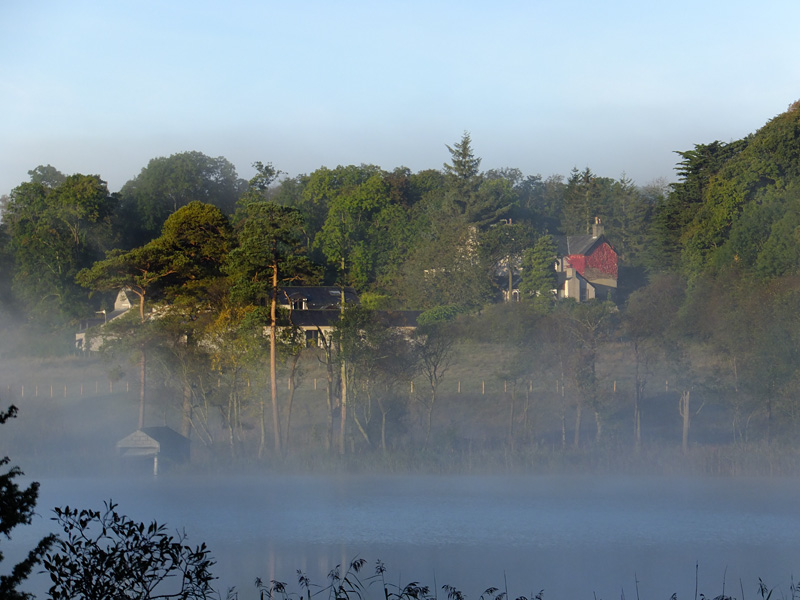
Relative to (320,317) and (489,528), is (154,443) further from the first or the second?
(320,317)

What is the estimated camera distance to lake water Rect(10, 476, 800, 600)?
20.6 meters

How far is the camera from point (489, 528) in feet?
85.9

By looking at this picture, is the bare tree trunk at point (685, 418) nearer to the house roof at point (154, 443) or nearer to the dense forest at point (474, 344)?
the dense forest at point (474, 344)

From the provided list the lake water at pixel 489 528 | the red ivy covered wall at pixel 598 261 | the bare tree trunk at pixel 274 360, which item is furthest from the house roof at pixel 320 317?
the red ivy covered wall at pixel 598 261

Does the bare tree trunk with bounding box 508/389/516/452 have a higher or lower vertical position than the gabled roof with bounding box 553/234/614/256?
lower

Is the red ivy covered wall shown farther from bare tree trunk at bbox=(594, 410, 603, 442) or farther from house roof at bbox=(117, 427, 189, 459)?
house roof at bbox=(117, 427, 189, 459)

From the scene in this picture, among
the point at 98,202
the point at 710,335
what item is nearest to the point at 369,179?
the point at 98,202

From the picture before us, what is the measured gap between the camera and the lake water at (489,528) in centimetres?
2062

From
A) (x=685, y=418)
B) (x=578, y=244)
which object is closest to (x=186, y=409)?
(x=685, y=418)

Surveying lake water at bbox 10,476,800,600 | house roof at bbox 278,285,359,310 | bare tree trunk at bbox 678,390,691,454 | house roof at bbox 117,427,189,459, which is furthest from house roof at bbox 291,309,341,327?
bare tree trunk at bbox 678,390,691,454

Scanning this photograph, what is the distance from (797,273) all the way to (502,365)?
45.5 ft

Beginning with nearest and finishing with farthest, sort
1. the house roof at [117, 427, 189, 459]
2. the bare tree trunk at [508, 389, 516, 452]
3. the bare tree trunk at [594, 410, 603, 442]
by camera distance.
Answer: the house roof at [117, 427, 189, 459] < the bare tree trunk at [508, 389, 516, 452] < the bare tree trunk at [594, 410, 603, 442]

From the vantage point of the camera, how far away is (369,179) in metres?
76.8

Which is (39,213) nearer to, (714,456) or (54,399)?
(54,399)
